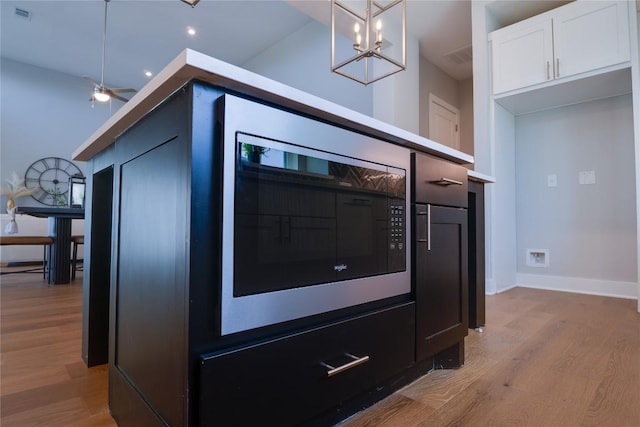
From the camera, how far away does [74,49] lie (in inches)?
206

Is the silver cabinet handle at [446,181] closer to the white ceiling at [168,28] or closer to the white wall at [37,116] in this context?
the white ceiling at [168,28]

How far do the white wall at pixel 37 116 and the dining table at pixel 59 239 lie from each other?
3245 millimetres

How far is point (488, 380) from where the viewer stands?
1.23 meters

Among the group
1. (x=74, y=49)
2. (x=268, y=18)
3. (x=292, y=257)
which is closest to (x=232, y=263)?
(x=292, y=257)

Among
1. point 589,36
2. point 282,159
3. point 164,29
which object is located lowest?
point 282,159

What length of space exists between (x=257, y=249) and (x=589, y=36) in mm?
3147

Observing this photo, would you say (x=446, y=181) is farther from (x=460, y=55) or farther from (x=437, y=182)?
(x=460, y=55)

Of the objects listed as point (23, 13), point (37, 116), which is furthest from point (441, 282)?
point (37, 116)

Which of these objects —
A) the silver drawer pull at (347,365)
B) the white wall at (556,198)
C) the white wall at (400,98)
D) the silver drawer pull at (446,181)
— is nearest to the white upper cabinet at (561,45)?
the white wall at (556,198)

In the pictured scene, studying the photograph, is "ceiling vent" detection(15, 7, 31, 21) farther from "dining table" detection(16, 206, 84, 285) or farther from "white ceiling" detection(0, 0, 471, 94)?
"dining table" detection(16, 206, 84, 285)

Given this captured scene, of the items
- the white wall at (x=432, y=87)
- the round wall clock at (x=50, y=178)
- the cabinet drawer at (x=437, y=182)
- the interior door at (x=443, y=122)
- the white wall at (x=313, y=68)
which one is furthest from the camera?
the round wall clock at (x=50, y=178)

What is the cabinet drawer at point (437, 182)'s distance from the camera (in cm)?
113

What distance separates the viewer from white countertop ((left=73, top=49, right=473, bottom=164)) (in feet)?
2.00

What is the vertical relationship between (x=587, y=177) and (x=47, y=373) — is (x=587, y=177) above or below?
above
